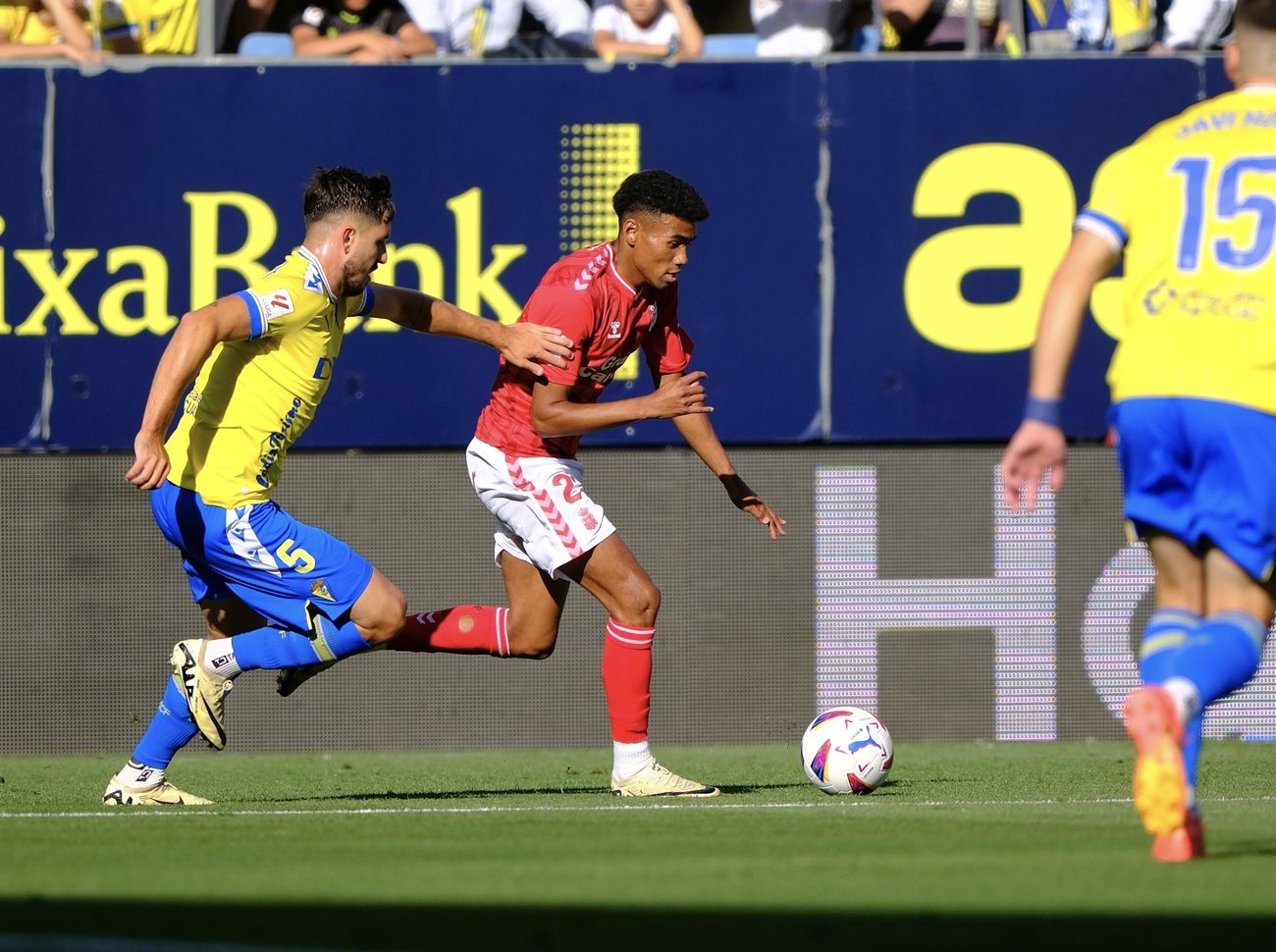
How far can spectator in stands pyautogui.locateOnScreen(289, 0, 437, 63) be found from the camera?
11586mm

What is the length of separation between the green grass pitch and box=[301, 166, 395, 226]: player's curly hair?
2169 mm

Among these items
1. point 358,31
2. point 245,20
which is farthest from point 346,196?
point 245,20

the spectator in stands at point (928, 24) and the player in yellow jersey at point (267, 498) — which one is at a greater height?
the spectator in stands at point (928, 24)

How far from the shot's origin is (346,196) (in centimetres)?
741

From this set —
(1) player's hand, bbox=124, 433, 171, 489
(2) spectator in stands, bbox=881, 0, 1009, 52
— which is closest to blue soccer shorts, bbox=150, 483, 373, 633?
(1) player's hand, bbox=124, 433, 171, 489

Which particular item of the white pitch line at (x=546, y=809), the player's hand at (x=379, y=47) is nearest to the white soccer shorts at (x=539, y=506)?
the white pitch line at (x=546, y=809)

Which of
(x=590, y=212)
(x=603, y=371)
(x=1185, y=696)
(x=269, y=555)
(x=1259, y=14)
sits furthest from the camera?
(x=590, y=212)

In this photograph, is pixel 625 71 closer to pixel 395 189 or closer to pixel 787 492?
pixel 395 189

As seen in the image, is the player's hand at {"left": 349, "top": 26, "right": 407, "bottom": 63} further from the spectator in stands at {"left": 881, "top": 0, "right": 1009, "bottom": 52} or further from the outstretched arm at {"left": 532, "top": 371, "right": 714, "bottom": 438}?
the outstretched arm at {"left": 532, "top": 371, "right": 714, "bottom": 438}

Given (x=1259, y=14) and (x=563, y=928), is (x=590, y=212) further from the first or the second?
(x=563, y=928)

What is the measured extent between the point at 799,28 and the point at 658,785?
5533 millimetres

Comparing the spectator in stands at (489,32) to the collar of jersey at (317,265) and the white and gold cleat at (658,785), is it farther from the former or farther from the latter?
the white and gold cleat at (658,785)

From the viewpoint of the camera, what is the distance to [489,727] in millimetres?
10961

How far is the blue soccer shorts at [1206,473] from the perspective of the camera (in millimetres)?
4777
